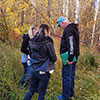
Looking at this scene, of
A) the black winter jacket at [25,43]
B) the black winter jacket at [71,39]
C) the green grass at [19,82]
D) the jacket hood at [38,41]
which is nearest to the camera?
the jacket hood at [38,41]

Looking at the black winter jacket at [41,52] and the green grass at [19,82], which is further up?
the black winter jacket at [41,52]

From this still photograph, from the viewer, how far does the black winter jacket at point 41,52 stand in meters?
2.10

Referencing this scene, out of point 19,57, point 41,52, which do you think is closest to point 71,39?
point 41,52

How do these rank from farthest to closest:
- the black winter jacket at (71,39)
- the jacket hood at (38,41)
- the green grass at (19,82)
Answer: the green grass at (19,82), the black winter jacket at (71,39), the jacket hood at (38,41)

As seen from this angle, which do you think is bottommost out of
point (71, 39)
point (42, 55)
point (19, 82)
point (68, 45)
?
point (19, 82)

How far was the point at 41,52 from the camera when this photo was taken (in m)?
2.12

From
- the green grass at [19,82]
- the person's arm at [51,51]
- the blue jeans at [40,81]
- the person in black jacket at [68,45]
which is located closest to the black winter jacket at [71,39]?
the person in black jacket at [68,45]

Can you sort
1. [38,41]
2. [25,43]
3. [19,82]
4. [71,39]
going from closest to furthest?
[38,41], [71,39], [25,43], [19,82]

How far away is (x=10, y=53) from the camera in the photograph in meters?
3.82

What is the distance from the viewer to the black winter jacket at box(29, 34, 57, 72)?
2100 millimetres

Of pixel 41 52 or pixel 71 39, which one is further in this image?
pixel 71 39

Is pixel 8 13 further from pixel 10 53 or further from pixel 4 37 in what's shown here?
pixel 10 53

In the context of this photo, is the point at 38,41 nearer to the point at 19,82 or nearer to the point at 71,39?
the point at 71,39

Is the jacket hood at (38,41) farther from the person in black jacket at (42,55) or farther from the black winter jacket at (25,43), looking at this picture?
the black winter jacket at (25,43)
